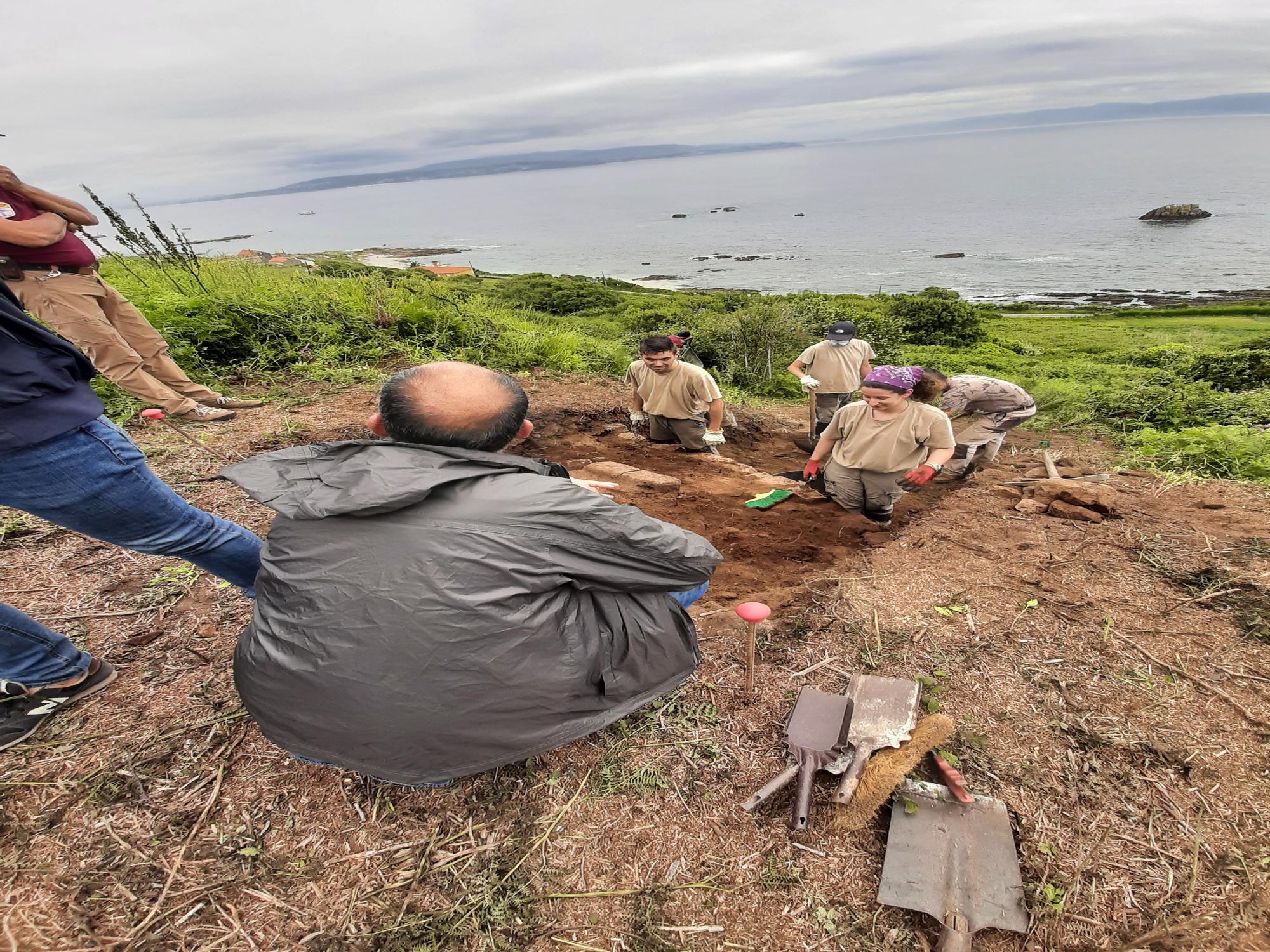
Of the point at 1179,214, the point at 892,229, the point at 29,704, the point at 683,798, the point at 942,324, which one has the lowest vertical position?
the point at 892,229

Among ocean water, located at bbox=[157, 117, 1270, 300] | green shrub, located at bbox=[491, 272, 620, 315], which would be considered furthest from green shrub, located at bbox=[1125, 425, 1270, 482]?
green shrub, located at bbox=[491, 272, 620, 315]

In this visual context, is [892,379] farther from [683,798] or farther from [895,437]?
[683,798]

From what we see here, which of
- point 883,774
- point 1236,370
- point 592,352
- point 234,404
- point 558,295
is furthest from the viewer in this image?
point 558,295

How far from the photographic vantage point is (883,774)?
1931 millimetres

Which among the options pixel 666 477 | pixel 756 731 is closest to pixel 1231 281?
pixel 666 477

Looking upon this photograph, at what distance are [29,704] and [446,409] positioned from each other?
2010mm

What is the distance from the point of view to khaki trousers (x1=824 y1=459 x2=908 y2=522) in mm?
4910

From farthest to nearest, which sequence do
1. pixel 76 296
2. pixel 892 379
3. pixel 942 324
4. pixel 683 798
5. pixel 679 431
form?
pixel 942 324, pixel 679 431, pixel 892 379, pixel 76 296, pixel 683 798

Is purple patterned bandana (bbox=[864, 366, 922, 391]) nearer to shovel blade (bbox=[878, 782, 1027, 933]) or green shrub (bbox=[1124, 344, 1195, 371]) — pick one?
shovel blade (bbox=[878, 782, 1027, 933])

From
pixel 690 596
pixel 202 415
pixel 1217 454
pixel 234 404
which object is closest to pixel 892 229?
pixel 1217 454

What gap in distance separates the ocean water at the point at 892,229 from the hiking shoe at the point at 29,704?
1299cm

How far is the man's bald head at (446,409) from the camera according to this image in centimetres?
184

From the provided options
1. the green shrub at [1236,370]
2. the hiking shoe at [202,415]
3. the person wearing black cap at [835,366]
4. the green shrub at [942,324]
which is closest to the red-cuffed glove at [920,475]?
the person wearing black cap at [835,366]

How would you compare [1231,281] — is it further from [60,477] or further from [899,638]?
[60,477]
